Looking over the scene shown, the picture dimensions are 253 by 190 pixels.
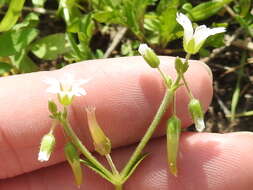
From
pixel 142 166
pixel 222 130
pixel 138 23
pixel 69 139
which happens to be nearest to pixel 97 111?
pixel 69 139

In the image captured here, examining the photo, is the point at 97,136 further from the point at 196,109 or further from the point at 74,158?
the point at 196,109

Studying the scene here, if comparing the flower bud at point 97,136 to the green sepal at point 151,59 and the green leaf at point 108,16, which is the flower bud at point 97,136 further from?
the green leaf at point 108,16

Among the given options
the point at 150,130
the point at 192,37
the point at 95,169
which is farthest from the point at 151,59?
the point at 95,169

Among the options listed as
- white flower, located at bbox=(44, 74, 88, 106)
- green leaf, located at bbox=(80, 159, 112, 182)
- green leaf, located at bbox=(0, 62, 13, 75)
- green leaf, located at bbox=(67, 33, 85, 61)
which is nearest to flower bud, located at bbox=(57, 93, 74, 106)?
white flower, located at bbox=(44, 74, 88, 106)

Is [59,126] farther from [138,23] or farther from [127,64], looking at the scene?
[138,23]

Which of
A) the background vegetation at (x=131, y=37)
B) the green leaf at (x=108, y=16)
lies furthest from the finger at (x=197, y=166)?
the green leaf at (x=108, y=16)

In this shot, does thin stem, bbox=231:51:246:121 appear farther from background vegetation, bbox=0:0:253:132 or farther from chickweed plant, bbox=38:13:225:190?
chickweed plant, bbox=38:13:225:190
